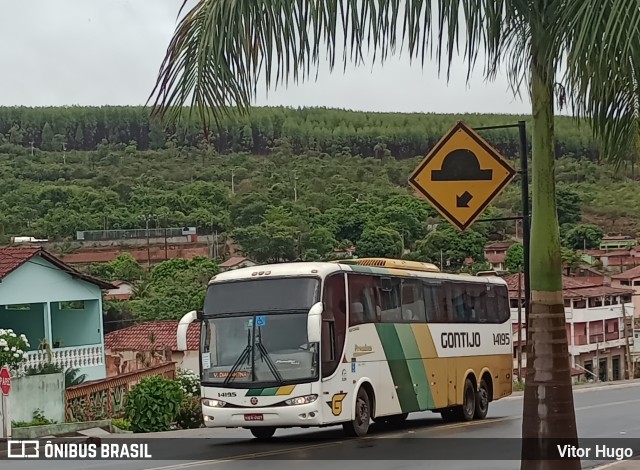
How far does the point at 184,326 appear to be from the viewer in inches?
690

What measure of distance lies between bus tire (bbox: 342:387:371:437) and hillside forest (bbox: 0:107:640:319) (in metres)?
18.0

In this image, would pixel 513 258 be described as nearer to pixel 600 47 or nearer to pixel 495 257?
pixel 495 257

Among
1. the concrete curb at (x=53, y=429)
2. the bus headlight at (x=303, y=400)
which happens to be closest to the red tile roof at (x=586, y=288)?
the concrete curb at (x=53, y=429)

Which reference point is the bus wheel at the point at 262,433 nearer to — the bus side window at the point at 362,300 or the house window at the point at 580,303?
the bus side window at the point at 362,300

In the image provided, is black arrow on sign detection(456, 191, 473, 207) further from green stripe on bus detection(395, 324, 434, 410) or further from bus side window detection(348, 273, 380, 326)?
green stripe on bus detection(395, 324, 434, 410)

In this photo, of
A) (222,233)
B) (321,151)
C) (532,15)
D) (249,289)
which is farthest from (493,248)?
(532,15)

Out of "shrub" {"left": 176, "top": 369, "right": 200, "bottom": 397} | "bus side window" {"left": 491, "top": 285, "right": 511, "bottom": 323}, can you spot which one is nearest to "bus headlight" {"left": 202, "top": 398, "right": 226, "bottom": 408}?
"shrub" {"left": 176, "top": 369, "right": 200, "bottom": 397}

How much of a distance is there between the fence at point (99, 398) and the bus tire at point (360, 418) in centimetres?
703

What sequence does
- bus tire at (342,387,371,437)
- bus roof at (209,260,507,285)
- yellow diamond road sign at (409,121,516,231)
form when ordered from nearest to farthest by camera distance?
yellow diamond road sign at (409,121,516,231), bus roof at (209,260,507,285), bus tire at (342,387,371,437)

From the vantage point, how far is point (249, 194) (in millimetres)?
70250

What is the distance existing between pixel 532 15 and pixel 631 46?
4.60 ft

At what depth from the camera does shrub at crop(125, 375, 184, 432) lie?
2234 cm

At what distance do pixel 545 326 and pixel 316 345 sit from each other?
9.08m

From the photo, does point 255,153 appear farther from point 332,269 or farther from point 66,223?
point 332,269
